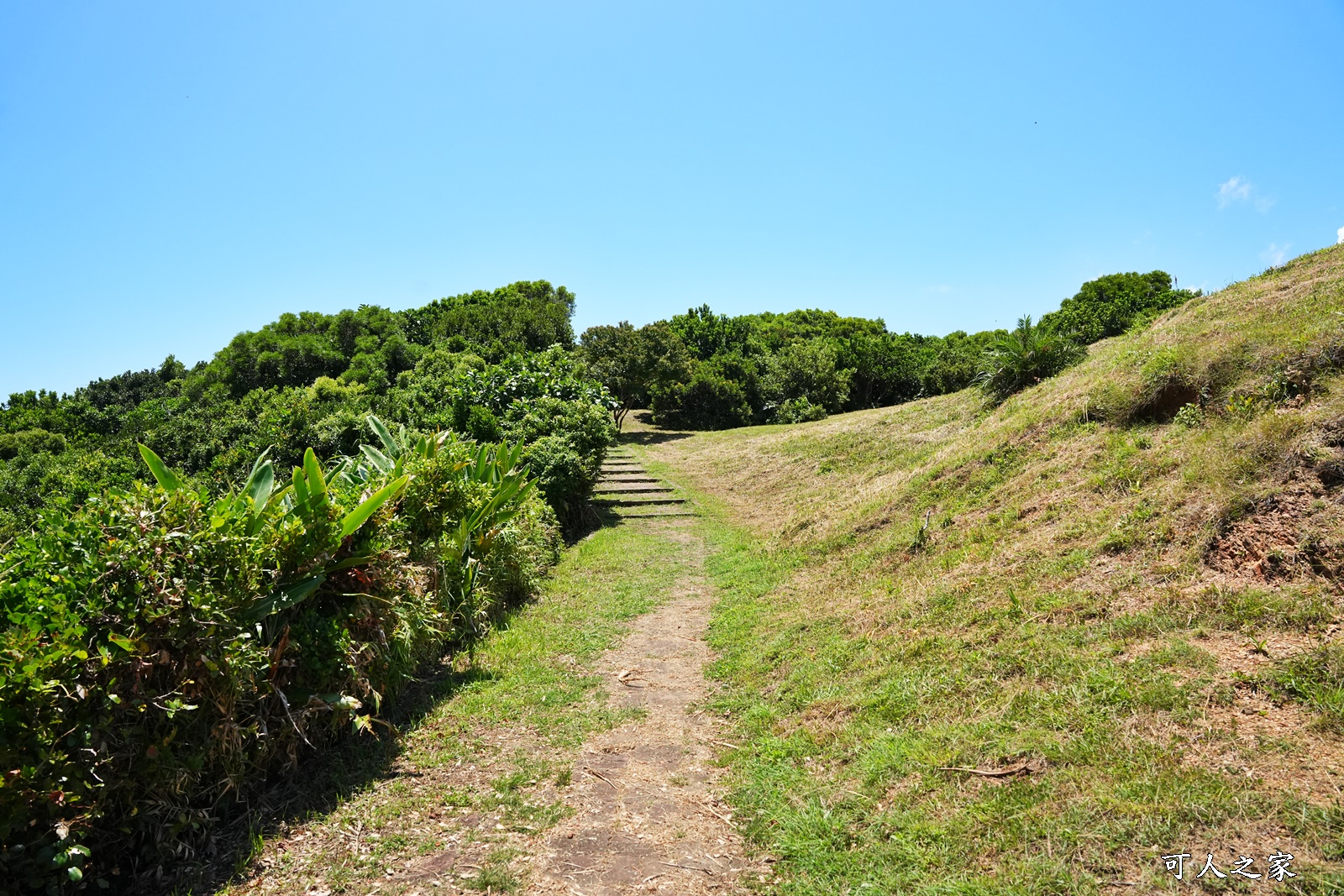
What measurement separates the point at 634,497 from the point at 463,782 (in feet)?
37.2

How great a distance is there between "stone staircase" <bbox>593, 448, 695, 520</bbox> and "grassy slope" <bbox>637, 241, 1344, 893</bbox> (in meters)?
5.55

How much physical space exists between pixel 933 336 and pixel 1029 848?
51.7 m

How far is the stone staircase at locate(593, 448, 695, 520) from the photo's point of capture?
1465 cm

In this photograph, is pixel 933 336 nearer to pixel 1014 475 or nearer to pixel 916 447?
pixel 916 447

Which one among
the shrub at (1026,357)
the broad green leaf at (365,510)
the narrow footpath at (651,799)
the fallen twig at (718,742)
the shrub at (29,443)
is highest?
the shrub at (29,443)

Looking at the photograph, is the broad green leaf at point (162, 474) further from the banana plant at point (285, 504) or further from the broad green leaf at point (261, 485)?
the broad green leaf at point (261, 485)

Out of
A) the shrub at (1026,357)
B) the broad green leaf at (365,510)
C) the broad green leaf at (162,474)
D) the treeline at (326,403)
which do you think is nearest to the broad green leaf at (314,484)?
the broad green leaf at (365,510)

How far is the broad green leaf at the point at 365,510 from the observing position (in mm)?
4516

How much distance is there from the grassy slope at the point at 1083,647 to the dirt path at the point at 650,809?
0.26 m

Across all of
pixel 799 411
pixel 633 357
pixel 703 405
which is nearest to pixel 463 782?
pixel 633 357

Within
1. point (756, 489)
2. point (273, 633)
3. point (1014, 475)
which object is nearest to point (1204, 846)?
point (273, 633)

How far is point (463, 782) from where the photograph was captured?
4.36 m

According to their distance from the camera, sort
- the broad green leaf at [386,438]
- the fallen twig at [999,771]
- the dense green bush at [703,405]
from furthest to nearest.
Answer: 1. the dense green bush at [703,405]
2. the broad green leaf at [386,438]
3. the fallen twig at [999,771]

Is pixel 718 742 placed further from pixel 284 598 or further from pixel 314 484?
pixel 314 484
